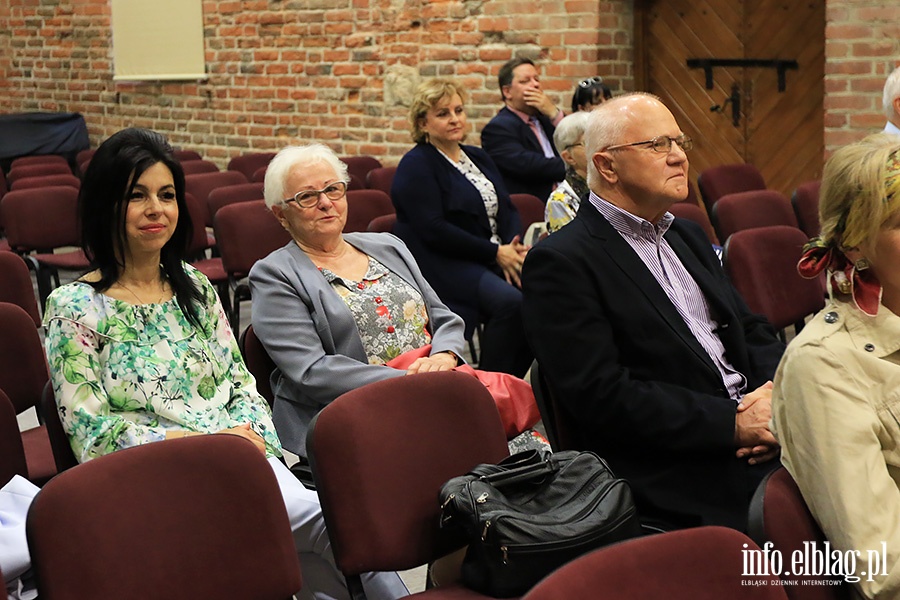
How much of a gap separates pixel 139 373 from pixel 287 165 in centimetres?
91

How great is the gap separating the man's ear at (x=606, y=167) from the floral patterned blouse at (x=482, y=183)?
6.84 feet

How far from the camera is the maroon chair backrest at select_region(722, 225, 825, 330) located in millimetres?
3979

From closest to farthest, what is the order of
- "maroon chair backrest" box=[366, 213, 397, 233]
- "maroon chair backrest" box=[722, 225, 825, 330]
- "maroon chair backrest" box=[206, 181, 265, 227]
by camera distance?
"maroon chair backrest" box=[722, 225, 825, 330] < "maroon chair backrest" box=[366, 213, 397, 233] < "maroon chair backrest" box=[206, 181, 265, 227]

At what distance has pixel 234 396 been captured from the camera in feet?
9.44

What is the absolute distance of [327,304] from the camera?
123 inches

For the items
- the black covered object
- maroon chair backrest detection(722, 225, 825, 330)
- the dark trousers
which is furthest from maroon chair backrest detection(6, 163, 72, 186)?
maroon chair backrest detection(722, 225, 825, 330)

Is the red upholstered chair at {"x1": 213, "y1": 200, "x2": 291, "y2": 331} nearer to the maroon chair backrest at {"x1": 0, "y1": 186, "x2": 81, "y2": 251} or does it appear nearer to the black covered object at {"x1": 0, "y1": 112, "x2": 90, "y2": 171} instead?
the maroon chair backrest at {"x1": 0, "y1": 186, "x2": 81, "y2": 251}

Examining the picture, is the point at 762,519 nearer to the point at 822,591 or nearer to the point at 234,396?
the point at 822,591

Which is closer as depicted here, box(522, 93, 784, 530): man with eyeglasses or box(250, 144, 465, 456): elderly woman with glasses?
box(522, 93, 784, 530): man with eyeglasses

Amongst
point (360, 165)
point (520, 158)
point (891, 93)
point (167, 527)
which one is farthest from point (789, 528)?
point (360, 165)

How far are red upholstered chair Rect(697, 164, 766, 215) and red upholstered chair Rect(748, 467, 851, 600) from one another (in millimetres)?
4246

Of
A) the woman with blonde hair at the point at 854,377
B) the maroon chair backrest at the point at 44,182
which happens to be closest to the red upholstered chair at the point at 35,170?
the maroon chair backrest at the point at 44,182

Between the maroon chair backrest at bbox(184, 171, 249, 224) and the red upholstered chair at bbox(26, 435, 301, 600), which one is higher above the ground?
the maroon chair backrest at bbox(184, 171, 249, 224)

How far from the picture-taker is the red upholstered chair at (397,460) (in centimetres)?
222
